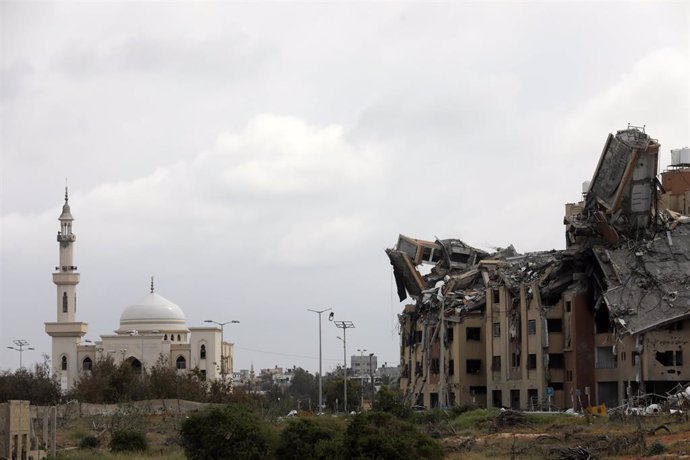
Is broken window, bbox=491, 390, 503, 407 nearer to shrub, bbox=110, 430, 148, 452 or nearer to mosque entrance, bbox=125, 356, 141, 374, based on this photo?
shrub, bbox=110, 430, 148, 452

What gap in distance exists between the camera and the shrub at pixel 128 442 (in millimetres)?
64312

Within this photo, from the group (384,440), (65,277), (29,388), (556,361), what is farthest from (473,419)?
(65,277)

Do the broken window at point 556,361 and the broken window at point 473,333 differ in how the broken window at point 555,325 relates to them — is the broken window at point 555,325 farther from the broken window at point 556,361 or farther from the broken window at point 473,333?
the broken window at point 473,333

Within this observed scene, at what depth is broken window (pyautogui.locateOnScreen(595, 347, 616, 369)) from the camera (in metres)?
90.4

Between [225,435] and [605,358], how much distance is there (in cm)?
4571

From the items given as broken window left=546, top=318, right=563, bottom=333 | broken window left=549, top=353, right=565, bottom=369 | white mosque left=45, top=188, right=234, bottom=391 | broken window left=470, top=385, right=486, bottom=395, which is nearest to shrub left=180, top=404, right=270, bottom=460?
broken window left=549, top=353, right=565, bottom=369

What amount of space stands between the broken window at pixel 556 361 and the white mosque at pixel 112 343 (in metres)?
63.9

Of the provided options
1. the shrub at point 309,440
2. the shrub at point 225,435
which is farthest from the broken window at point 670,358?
the shrub at point 309,440

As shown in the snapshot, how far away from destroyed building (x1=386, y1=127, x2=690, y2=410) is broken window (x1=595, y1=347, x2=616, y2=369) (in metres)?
0.07

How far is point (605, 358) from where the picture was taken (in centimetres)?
9131

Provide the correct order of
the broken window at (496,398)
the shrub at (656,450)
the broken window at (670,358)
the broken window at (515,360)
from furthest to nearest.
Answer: the broken window at (496,398) < the broken window at (515,360) < the broken window at (670,358) < the shrub at (656,450)

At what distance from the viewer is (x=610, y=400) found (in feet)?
298

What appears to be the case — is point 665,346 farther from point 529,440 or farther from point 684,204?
point 529,440

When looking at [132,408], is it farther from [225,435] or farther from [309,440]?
[309,440]
